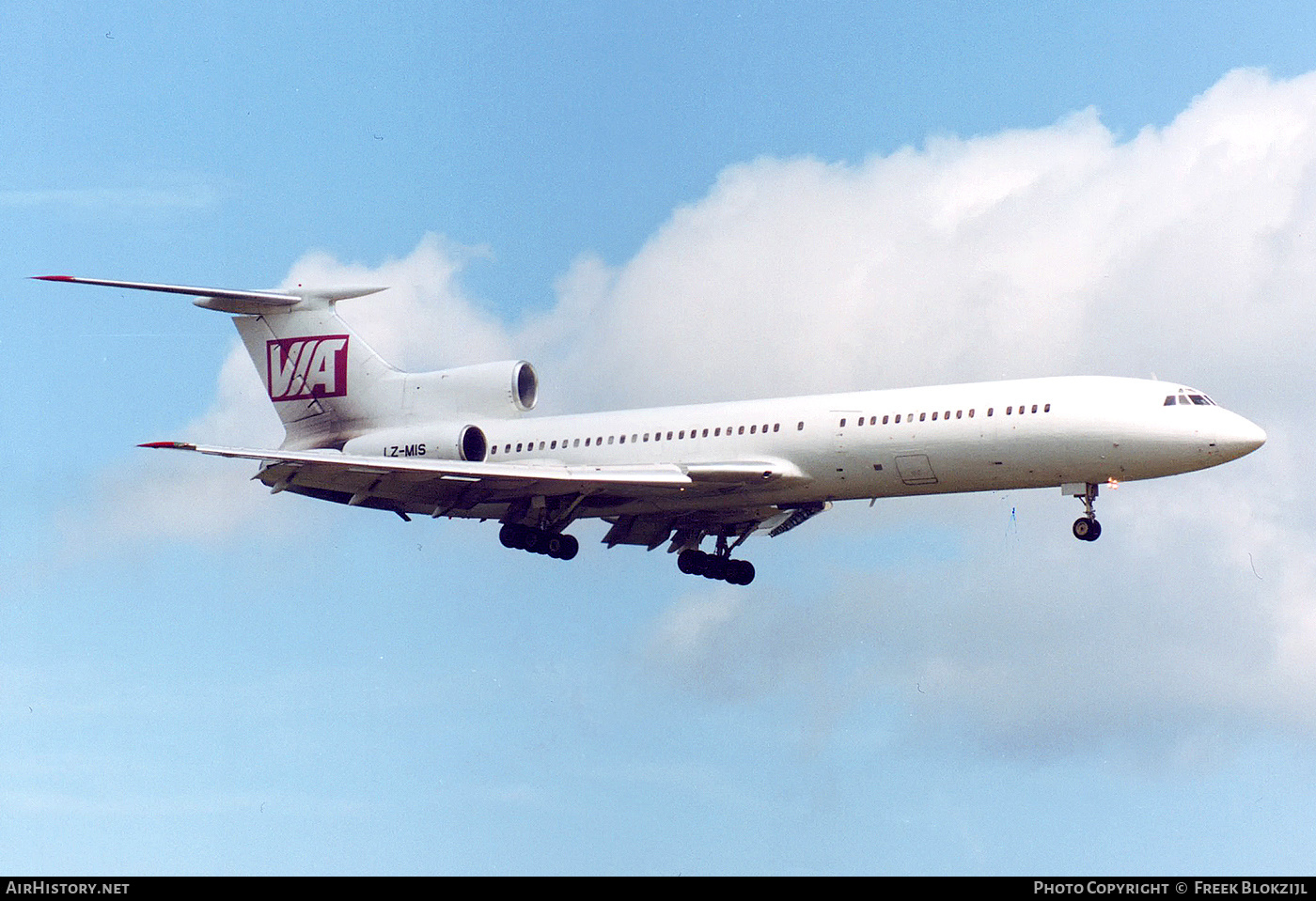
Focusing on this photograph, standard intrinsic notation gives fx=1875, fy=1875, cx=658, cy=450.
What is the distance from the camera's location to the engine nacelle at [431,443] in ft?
141

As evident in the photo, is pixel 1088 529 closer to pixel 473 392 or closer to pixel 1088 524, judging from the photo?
pixel 1088 524

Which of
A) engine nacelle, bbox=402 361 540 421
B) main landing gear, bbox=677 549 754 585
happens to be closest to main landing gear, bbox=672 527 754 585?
main landing gear, bbox=677 549 754 585

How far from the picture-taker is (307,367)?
153 ft

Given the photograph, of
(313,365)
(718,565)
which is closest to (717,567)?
(718,565)

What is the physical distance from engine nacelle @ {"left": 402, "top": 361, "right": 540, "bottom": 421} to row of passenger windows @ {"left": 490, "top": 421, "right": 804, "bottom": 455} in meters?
1.26

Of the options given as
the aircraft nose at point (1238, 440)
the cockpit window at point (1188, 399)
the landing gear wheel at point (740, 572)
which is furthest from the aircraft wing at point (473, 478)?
the aircraft nose at point (1238, 440)

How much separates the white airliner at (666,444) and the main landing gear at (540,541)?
0.04 m

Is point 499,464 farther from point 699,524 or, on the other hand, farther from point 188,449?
point 188,449

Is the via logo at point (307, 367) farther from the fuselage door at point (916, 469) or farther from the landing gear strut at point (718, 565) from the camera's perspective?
the fuselage door at point (916, 469)

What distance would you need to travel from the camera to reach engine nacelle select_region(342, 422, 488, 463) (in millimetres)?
43031

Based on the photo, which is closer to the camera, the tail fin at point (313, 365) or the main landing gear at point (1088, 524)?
the main landing gear at point (1088, 524)
